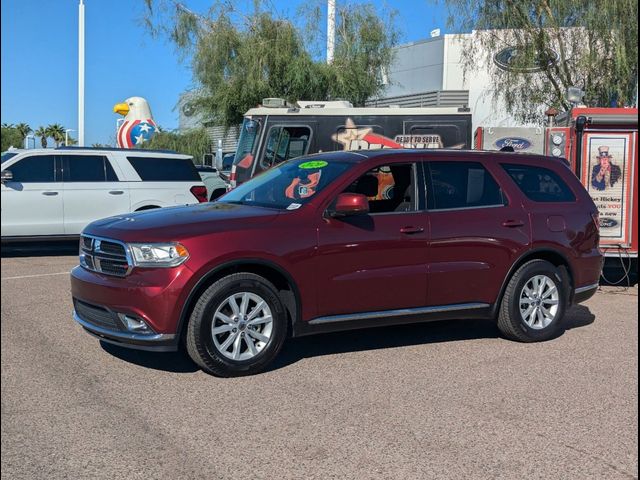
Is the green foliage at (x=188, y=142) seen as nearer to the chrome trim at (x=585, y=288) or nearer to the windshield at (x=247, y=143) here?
the windshield at (x=247, y=143)

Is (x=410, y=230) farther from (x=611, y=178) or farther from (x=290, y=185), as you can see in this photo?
(x=611, y=178)

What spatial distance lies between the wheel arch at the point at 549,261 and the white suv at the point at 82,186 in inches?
299

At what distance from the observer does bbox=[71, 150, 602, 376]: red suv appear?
16.7ft

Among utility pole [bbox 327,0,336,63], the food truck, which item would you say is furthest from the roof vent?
Result: utility pole [bbox 327,0,336,63]

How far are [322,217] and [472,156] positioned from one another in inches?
71.5

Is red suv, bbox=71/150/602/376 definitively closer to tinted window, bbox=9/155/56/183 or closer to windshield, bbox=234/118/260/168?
windshield, bbox=234/118/260/168

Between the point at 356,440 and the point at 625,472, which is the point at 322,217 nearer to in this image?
the point at 356,440

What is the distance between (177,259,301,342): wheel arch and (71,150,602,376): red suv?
1cm

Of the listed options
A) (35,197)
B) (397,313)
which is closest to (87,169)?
(35,197)

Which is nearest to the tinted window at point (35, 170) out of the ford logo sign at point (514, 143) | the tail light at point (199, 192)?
the tail light at point (199, 192)

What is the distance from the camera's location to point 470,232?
242 inches

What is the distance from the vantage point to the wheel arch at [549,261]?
6414 mm

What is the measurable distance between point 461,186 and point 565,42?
1189 centimetres

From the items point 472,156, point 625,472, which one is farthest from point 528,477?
point 472,156
